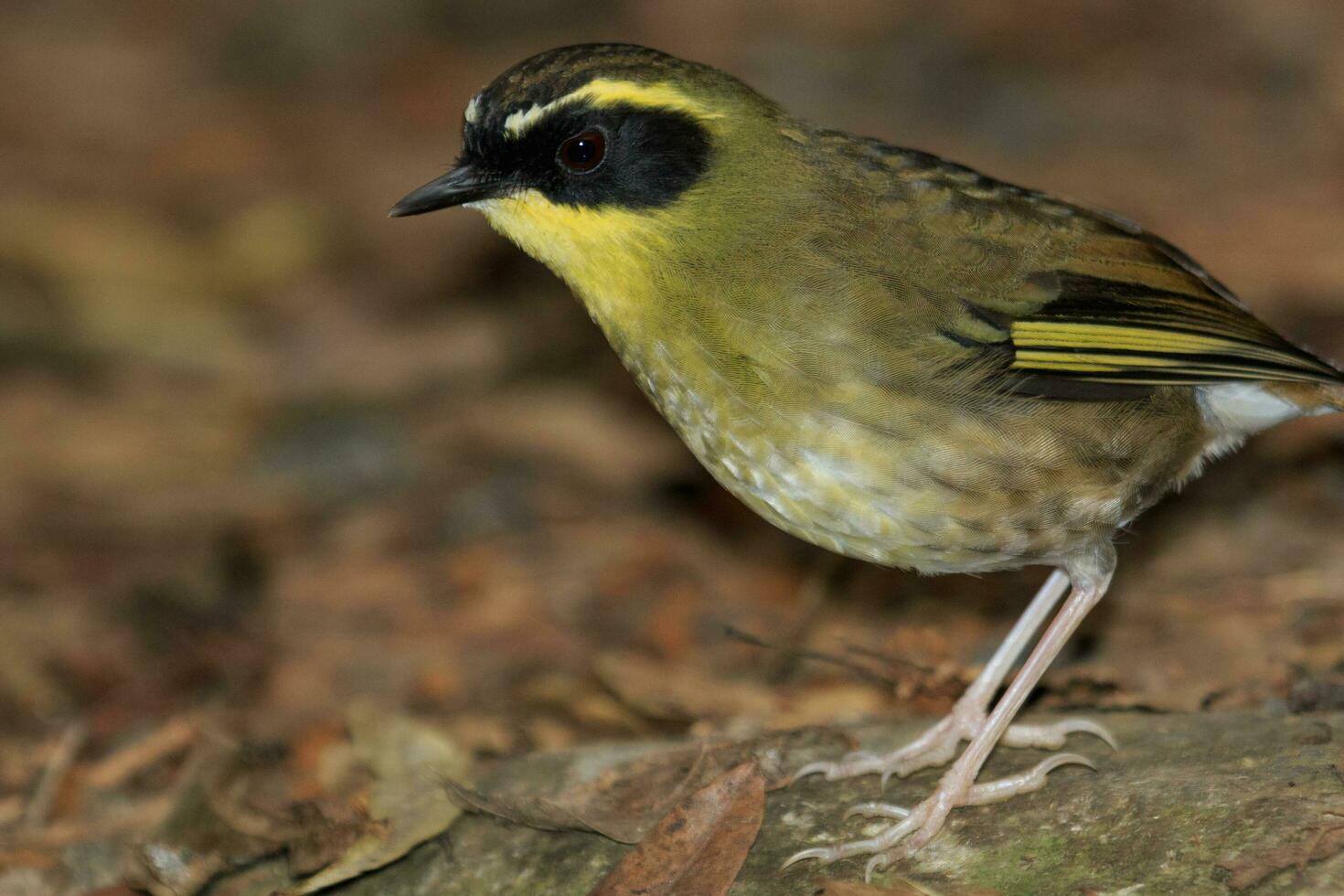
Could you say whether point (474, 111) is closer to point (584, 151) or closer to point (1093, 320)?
point (584, 151)

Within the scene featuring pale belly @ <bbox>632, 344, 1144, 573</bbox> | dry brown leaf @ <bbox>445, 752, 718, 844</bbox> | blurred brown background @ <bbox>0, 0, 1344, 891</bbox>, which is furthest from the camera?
blurred brown background @ <bbox>0, 0, 1344, 891</bbox>

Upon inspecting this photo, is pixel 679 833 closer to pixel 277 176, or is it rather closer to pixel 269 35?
pixel 277 176

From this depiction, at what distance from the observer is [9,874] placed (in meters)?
5.18

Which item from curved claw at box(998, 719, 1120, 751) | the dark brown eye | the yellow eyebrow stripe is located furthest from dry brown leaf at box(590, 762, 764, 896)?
the yellow eyebrow stripe

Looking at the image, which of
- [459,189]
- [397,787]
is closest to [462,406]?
[397,787]

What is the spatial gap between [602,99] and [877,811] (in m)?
2.39

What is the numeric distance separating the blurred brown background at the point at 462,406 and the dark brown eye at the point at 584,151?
7.12 ft

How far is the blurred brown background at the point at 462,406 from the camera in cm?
642

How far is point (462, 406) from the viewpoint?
356 inches

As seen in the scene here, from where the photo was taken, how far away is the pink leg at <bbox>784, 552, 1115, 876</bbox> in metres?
4.52

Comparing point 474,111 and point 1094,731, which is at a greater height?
point 474,111

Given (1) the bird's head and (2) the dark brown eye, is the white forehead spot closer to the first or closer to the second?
(1) the bird's head

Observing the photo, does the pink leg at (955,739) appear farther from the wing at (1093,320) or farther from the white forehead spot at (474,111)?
the white forehead spot at (474,111)

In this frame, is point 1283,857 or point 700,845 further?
point 700,845
